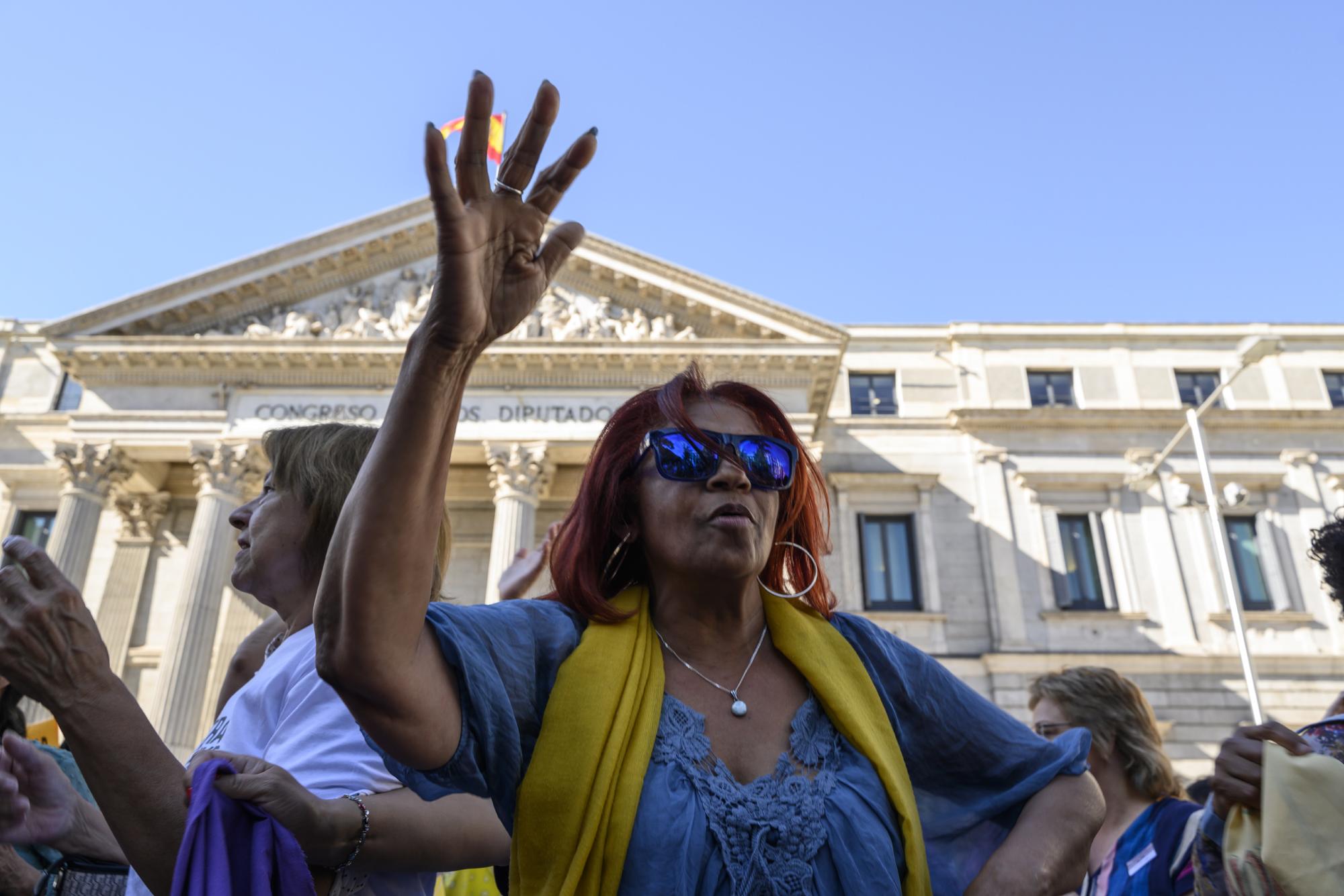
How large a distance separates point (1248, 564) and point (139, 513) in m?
25.5

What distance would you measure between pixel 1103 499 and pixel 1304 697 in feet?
18.7

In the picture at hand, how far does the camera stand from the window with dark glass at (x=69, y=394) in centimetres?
2591

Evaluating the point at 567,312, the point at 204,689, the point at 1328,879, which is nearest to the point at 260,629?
the point at 1328,879

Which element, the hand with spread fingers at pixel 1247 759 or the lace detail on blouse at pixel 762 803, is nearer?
the lace detail on blouse at pixel 762 803

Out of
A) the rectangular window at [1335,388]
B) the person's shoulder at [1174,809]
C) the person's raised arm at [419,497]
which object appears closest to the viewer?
the person's raised arm at [419,497]

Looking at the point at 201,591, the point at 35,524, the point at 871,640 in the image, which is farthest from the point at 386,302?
the point at 871,640

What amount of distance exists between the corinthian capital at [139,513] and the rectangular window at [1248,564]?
24.8 meters

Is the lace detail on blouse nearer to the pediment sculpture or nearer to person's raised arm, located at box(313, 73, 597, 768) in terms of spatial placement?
person's raised arm, located at box(313, 73, 597, 768)

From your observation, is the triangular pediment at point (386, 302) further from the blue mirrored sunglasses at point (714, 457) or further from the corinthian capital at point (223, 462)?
the blue mirrored sunglasses at point (714, 457)

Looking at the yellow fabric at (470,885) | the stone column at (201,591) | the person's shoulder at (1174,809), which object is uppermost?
the stone column at (201,591)

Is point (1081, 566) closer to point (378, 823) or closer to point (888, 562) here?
point (888, 562)

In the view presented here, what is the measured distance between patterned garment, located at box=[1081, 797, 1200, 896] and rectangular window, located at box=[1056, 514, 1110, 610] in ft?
63.4

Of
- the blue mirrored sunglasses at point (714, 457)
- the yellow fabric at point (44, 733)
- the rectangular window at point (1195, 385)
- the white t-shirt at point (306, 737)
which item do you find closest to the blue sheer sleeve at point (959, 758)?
the blue mirrored sunglasses at point (714, 457)

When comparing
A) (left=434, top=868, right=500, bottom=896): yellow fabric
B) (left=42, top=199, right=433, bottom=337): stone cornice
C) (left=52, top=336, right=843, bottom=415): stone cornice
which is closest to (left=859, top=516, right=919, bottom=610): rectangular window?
(left=52, top=336, right=843, bottom=415): stone cornice
